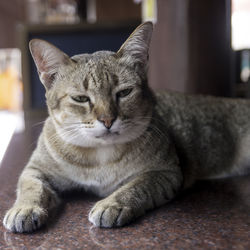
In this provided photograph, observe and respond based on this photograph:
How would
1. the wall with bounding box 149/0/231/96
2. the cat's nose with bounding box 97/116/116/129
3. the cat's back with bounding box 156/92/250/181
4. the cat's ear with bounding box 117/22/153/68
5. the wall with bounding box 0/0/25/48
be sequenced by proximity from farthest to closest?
the wall with bounding box 0/0/25/48 < the wall with bounding box 149/0/231/96 < the cat's back with bounding box 156/92/250/181 < the cat's ear with bounding box 117/22/153/68 < the cat's nose with bounding box 97/116/116/129

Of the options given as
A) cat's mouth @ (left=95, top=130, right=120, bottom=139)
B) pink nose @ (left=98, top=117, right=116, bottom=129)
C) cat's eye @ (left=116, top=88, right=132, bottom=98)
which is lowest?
cat's mouth @ (left=95, top=130, right=120, bottom=139)

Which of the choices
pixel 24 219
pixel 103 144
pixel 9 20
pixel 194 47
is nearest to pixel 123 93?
pixel 103 144

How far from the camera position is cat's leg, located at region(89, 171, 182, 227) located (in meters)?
1.15

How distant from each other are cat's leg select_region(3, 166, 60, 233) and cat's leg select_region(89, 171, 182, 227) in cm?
18

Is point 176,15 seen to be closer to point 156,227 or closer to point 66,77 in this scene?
point 66,77

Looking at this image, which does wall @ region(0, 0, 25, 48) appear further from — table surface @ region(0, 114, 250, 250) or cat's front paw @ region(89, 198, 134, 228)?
cat's front paw @ region(89, 198, 134, 228)

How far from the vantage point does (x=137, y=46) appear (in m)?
1.34

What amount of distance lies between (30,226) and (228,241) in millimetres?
608

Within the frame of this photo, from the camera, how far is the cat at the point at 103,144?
3.94 feet

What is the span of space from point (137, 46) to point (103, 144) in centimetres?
38

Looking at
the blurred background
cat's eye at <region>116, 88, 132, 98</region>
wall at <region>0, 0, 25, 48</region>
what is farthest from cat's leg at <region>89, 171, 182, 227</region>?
wall at <region>0, 0, 25, 48</region>

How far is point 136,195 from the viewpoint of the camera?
4.12ft

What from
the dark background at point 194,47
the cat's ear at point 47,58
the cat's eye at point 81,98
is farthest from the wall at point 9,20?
the cat's eye at point 81,98

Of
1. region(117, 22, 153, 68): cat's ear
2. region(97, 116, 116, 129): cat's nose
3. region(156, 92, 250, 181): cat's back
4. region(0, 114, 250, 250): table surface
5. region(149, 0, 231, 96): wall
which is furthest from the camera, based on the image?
region(149, 0, 231, 96): wall
